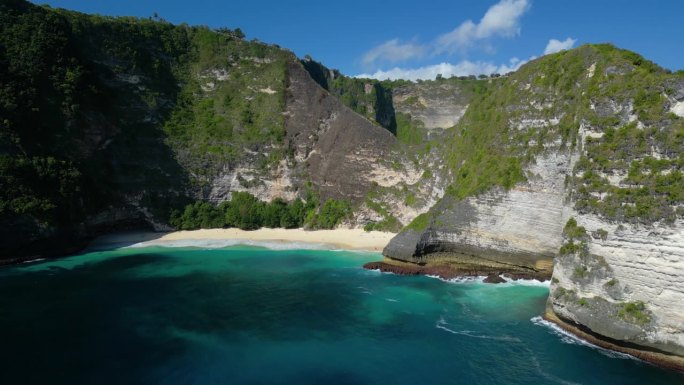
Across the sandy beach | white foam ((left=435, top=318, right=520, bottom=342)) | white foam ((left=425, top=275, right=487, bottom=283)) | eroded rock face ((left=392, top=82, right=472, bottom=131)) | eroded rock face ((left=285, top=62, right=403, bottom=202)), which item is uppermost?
eroded rock face ((left=392, top=82, right=472, bottom=131))

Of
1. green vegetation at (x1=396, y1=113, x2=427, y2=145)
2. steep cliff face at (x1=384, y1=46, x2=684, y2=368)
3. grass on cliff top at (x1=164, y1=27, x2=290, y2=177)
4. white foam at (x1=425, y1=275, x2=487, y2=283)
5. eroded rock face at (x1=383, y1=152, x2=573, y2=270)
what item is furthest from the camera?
green vegetation at (x1=396, y1=113, x2=427, y2=145)

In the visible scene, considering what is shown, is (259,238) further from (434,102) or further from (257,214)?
(434,102)

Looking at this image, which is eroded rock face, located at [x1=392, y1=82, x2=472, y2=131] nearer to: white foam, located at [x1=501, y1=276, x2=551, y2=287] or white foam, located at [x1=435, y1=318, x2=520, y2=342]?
white foam, located at [x1=501, y1=276, x2=551, y2=287]

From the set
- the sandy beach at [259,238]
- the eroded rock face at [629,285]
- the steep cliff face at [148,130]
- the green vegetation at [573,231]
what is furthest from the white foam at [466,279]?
the steep cliff face at [148,130]

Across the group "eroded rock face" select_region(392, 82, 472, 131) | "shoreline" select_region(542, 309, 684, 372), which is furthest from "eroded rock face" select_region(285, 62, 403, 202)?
"eroded rock face" select_region(392, 82, 472, 131)

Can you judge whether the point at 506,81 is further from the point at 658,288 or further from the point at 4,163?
the point at 4,163

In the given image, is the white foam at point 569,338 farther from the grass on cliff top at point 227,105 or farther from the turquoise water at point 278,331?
the grass on cliff top at point 227,105
